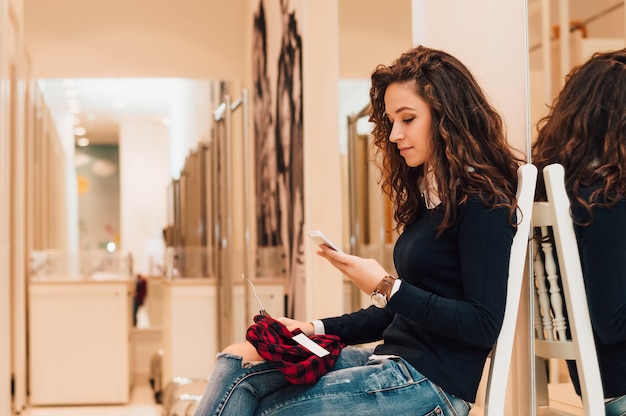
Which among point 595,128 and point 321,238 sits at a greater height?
point 595,128

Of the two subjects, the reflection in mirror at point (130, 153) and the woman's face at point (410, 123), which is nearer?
the woman's face at point (410, 123)

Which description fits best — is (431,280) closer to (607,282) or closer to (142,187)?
(607,282)

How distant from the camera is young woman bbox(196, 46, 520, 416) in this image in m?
1.71

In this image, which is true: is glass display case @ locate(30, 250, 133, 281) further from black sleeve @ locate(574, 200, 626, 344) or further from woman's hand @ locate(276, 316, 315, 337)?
black sleeve @ locate(574, 200, 626, 344)

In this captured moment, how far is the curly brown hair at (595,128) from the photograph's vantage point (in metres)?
1.67

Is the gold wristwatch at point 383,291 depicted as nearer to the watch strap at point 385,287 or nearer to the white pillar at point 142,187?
the watch strap at point 385,287

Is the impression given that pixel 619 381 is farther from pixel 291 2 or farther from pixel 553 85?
pixel 291 2

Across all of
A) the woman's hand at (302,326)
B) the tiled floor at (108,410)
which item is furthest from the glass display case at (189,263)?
the woman's hand at (302,326)

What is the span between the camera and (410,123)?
1.91m

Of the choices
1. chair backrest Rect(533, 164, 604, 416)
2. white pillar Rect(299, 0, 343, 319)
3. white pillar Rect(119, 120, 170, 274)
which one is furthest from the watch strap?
white pillar Rect(119, 120, 170, 274)

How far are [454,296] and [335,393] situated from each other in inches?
12.6

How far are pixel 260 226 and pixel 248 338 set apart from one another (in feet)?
14.0

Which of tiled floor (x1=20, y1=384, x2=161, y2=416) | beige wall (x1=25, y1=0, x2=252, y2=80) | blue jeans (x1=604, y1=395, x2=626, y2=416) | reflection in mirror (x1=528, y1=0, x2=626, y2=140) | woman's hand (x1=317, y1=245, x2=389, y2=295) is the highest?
beige wall (x1=25, y1=0, x2=252, y2=80)

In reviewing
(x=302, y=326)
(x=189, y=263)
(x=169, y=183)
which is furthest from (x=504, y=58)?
(x=169, y=183)
